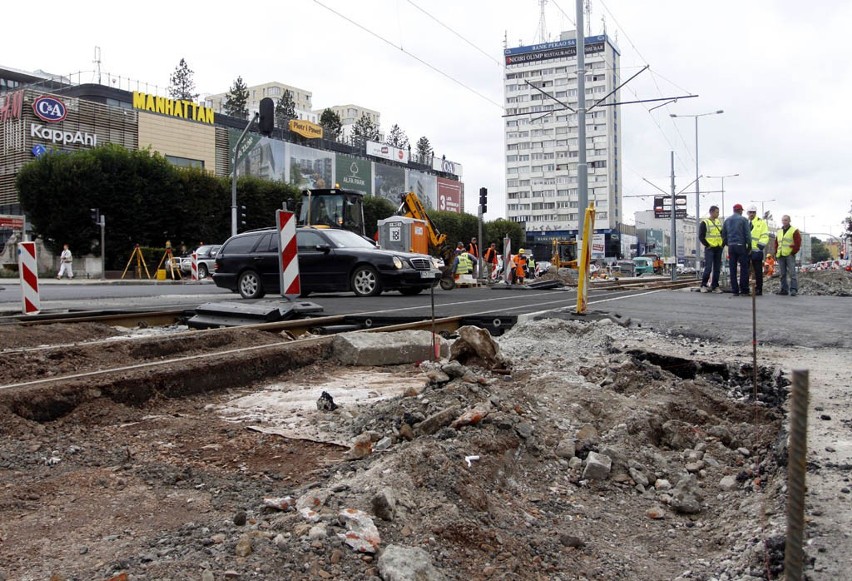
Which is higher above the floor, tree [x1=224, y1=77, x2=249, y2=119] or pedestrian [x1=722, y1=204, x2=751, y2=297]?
tree [x1=224, y1=77, x2=249, y2=119]

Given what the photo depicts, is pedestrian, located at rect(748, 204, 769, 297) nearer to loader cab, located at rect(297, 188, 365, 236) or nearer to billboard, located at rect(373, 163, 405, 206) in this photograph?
loader cab, located at rect(297, 188, 365, 236)

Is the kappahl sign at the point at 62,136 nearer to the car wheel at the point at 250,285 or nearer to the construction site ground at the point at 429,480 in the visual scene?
the car wheel at the point at 250,285

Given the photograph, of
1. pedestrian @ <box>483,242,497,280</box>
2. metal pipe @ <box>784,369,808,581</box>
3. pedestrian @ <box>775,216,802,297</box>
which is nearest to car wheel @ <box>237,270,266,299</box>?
pedestrian @ <box>775,216,802,297</box>

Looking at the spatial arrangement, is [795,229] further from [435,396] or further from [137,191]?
[137,191]

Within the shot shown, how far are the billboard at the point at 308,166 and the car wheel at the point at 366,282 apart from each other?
53.4 metres

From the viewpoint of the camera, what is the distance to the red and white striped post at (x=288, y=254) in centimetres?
960

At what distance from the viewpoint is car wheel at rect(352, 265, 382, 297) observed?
49.7ft

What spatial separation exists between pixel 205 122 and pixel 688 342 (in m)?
57.7

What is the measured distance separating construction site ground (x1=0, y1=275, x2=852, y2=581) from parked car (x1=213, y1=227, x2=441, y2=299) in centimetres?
937

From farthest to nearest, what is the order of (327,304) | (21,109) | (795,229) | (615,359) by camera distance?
(21,109) → (795,229) → (327,304) → (615,359)

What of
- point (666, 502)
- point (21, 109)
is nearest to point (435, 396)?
point (666, 502)

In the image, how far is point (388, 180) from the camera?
277 feet

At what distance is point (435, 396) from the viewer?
4293 mm

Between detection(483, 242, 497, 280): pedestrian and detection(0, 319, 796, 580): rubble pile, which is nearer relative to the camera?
detection(0, 319, 796, 580): rubble pile
